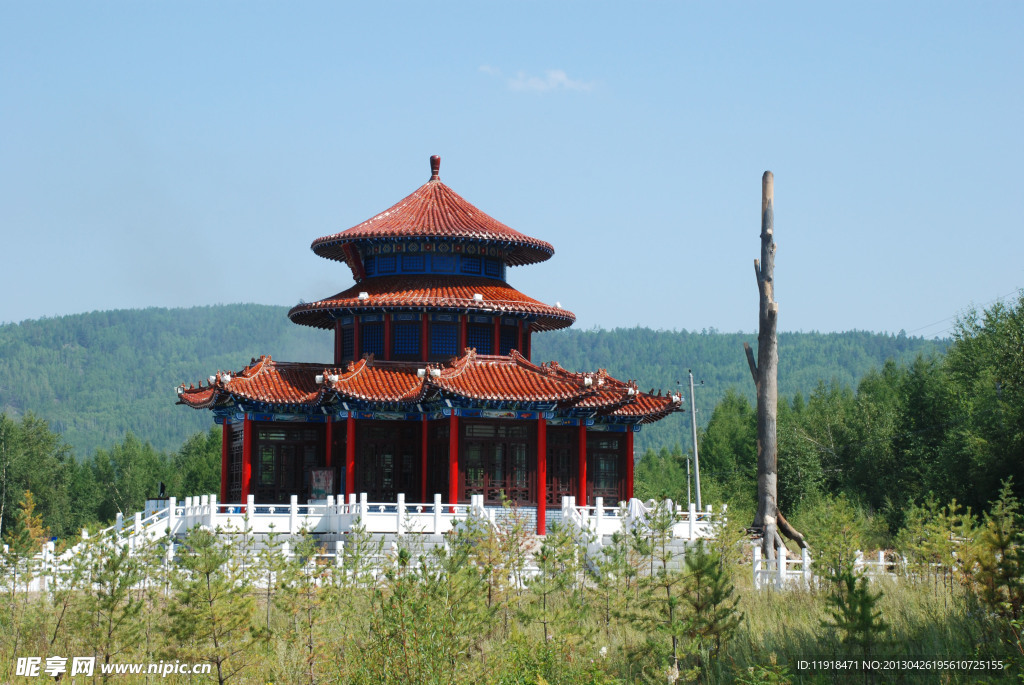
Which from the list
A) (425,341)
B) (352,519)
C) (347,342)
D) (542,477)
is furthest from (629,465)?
(352,519)

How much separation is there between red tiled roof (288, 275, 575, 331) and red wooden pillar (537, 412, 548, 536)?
4.60 m

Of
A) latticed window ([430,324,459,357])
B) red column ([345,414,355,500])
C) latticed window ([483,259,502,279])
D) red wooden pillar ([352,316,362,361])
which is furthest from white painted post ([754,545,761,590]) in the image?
red wooden pillar ([352,316,362,361])

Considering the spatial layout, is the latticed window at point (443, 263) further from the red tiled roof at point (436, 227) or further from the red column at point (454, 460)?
the red column at point (454, 460)

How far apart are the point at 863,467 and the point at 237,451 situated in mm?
43118

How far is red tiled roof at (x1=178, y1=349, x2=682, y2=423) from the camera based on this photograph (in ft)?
112

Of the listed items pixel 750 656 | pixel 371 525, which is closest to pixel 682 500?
pixel 371 525

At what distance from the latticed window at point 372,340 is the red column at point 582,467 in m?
6.75

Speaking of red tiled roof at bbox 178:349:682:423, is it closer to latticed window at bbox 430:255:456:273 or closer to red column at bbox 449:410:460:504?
red column at bbox 449:410:460:504

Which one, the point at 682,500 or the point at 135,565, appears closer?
the point at 135,565

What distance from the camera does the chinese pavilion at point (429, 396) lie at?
1368 inches

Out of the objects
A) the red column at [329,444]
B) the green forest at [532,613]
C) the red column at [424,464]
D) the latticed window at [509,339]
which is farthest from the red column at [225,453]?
the green forest at [532,613]

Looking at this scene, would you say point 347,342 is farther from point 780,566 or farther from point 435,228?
point 780,566

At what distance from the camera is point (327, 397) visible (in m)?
35.4

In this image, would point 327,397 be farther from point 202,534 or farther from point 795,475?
point 795,475
